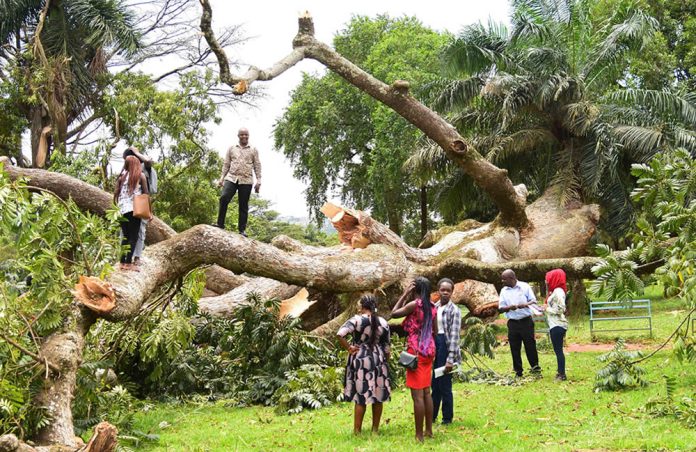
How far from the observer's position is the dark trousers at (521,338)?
1024 cm

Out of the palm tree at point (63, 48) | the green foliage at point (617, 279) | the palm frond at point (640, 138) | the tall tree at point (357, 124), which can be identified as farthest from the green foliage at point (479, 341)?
the tall tree at point (357, 124)

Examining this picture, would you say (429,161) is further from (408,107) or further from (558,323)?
(558,323)

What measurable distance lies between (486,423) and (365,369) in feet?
4.72

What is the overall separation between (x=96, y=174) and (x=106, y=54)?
12.5 m

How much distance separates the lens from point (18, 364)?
7145 millimetres

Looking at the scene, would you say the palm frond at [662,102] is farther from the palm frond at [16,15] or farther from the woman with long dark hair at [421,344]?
the palm frond at [16,15]

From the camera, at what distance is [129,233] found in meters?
9.22

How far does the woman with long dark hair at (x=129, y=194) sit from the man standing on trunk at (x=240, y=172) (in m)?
2.44

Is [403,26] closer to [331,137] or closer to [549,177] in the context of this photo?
[331,137]

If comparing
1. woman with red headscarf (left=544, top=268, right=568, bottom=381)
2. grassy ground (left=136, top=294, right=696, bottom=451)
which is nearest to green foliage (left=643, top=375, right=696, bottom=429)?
grassy ground (left=136, top=294, right=696, bottom=451)

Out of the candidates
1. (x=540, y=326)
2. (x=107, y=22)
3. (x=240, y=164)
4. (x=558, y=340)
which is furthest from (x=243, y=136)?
(x=107, y=22)

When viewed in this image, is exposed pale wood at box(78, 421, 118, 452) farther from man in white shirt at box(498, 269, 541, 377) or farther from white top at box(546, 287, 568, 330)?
white top at box(546, 287, 568, 330)

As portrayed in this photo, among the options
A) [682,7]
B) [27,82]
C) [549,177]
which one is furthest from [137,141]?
[682,7]

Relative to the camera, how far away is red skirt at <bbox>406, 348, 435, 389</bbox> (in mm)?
7340
